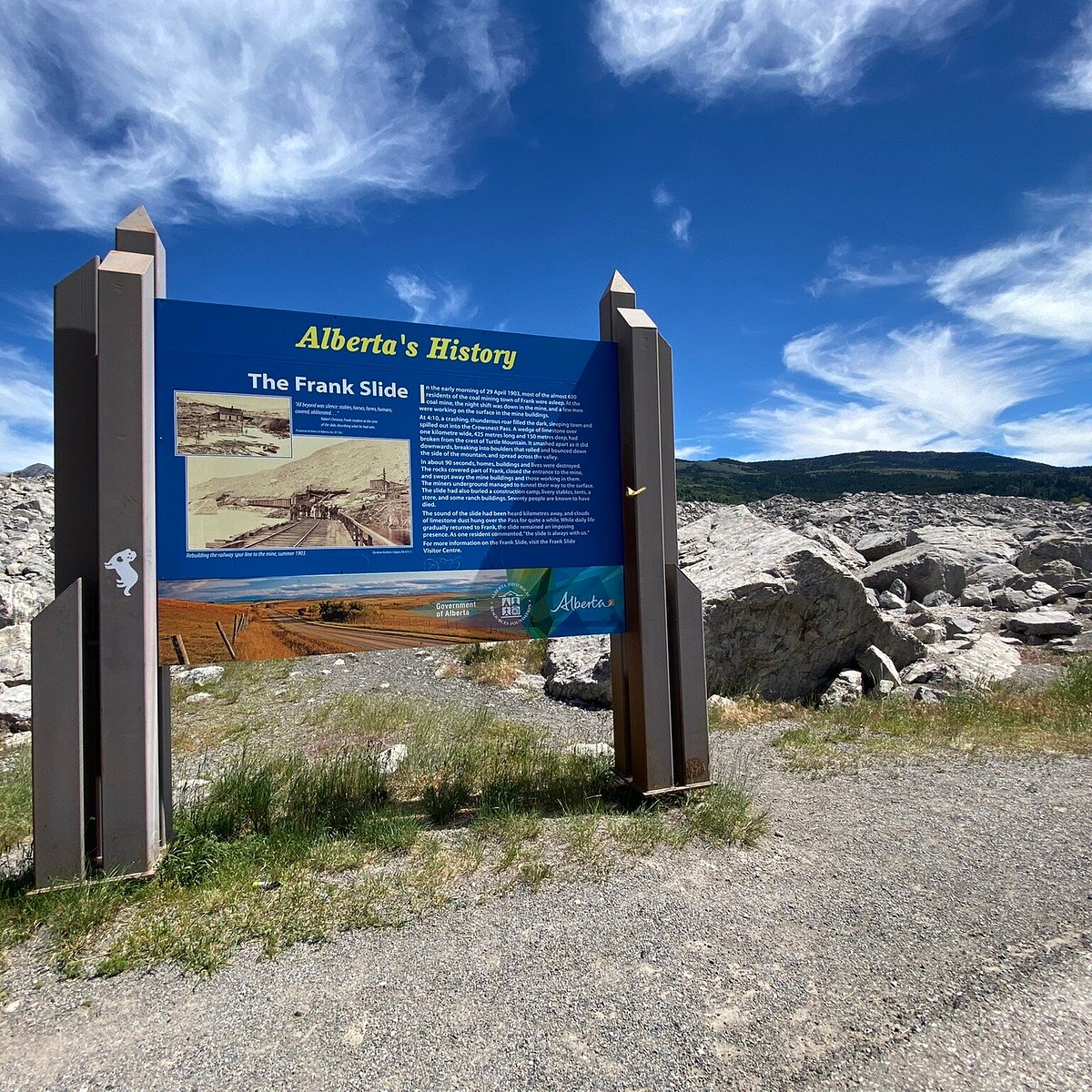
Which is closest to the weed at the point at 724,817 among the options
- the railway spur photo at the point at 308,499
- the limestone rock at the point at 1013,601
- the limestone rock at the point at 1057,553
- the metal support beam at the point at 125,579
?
the railway spur photo at the point at 308,499


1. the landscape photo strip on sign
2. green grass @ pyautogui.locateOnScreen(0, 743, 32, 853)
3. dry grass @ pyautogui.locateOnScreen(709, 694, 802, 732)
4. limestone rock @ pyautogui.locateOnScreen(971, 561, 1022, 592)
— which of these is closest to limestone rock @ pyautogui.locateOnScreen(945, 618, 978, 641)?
dry grass @ pyautogui.locateOnScreen(709, 694, 802, 732)

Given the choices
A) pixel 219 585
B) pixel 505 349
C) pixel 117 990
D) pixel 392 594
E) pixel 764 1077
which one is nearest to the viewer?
pixel 764 1077

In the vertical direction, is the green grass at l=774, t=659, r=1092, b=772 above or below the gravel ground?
above

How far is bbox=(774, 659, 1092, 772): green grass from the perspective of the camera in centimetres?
654

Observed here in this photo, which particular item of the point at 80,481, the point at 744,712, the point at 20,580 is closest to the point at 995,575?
the point at 744,712

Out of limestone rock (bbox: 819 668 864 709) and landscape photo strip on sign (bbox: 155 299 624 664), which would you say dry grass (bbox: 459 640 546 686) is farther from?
landscape photo strip on sign (bbox: 155 299 624 664)

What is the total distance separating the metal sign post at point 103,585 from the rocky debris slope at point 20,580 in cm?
436

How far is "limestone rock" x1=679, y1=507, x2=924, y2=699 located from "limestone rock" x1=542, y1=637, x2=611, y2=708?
135cm

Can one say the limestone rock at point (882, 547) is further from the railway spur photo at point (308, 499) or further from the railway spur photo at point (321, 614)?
the railway spur photo at point (308, 499)

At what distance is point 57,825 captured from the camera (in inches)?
152

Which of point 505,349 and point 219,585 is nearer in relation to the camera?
point 219,585

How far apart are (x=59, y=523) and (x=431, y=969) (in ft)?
10.4

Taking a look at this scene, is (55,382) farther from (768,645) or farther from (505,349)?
(768,645)

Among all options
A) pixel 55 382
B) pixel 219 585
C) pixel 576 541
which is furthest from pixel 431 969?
pixel 55 382
